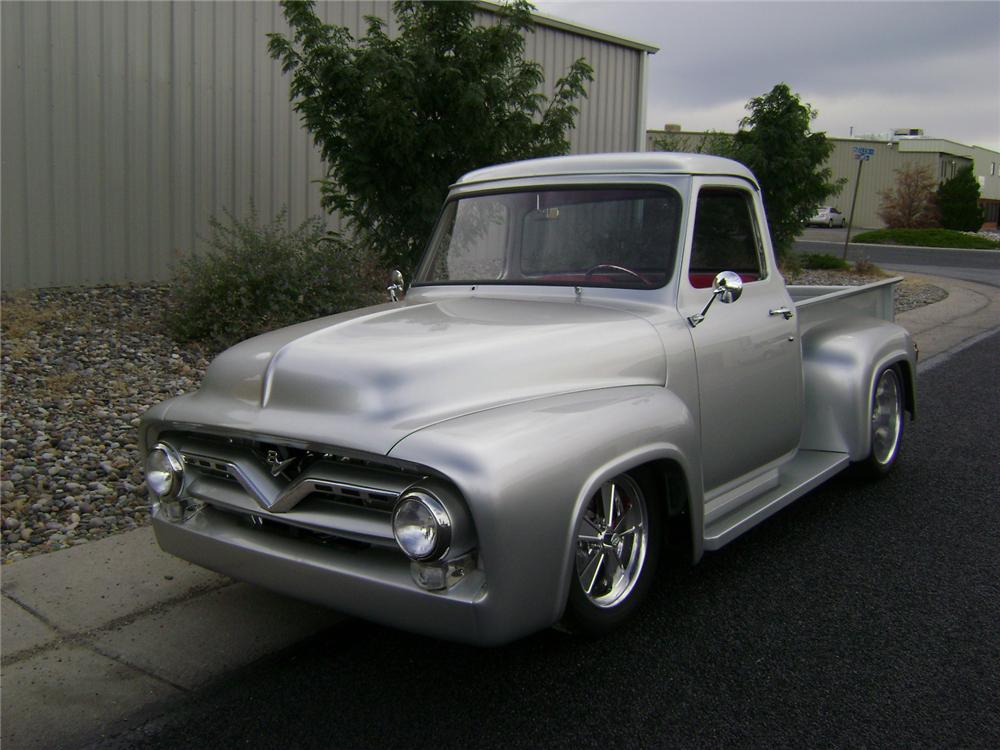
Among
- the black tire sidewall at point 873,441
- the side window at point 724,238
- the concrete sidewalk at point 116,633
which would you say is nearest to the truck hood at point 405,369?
the side window at point 724,238

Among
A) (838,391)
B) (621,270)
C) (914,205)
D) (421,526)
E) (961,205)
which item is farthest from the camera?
(961,205)

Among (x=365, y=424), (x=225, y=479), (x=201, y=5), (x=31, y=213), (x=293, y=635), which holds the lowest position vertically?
(x=293, y=635)

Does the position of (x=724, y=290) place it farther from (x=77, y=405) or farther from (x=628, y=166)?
(x=77, y=405)

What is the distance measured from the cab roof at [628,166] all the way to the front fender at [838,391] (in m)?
1.05

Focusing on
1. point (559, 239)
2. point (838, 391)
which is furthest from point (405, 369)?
point (838, 391)

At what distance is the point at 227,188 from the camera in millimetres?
10734

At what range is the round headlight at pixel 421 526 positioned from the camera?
8.75 feet

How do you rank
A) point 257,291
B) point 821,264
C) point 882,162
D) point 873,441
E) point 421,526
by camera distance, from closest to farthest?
point 421,526, point 873,441, point 257,291, point 821,264, point 882,162

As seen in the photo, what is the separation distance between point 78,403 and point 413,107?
380 cm

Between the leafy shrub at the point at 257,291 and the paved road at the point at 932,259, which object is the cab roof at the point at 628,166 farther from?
the paved road at the point at 932,259

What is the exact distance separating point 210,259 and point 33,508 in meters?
4.06

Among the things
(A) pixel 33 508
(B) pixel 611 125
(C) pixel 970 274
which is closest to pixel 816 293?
(A) pixel 33 508

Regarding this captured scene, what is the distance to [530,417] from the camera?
119 inches

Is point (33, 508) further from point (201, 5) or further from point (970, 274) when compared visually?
point (970, 274)
